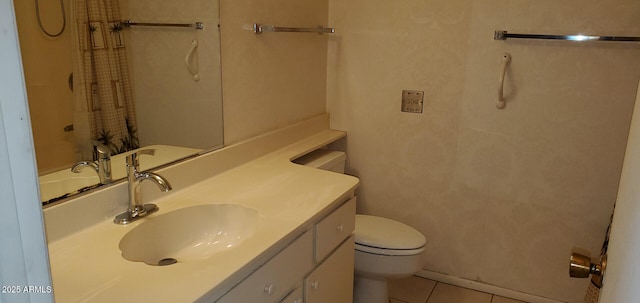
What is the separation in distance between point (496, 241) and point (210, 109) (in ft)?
5.36

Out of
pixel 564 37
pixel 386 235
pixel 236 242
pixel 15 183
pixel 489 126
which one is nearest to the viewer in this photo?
pixel 15 183

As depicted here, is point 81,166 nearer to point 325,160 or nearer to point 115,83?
point 115,83

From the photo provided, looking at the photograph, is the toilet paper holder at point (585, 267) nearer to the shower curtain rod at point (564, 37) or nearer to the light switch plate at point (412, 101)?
the shower curtain rod at point (564, 37)

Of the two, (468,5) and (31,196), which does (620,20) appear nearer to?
(468,5)

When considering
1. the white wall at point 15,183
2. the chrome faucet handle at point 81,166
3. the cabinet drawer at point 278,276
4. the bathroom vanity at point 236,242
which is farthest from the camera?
the chrome faucet handle at point 81,166

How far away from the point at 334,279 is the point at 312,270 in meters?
0.22

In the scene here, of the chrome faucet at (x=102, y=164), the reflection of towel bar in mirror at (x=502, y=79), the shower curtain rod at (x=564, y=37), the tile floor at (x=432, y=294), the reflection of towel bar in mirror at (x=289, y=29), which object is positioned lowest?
the tile floor at (x=432, y=294)

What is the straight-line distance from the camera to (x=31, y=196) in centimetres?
46

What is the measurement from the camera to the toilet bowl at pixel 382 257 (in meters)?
2.10

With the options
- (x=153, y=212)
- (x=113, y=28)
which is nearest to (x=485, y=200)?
(x=153, y=212)

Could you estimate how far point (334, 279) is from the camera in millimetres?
1738

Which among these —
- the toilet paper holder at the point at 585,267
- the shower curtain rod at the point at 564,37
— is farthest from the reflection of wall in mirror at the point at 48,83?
the shower curtain rod at the point at 564,37

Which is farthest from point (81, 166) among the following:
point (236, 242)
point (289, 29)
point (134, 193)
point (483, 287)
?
point (483, 287)

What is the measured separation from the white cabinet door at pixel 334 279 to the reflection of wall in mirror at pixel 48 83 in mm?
823
